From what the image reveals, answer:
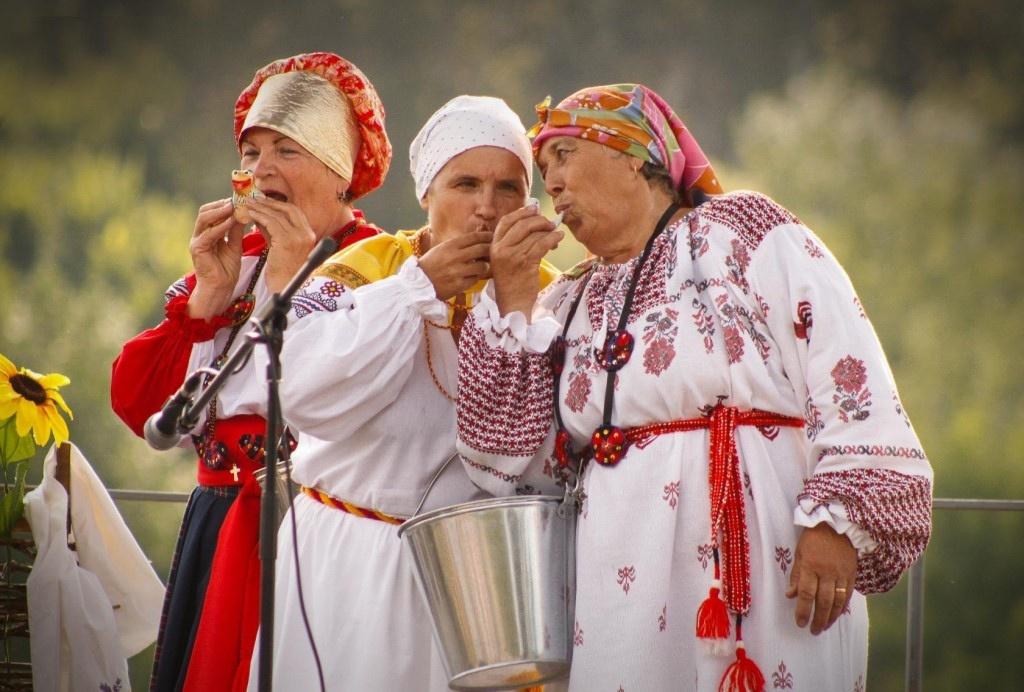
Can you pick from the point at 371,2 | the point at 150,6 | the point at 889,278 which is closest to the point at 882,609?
the point at 889,278

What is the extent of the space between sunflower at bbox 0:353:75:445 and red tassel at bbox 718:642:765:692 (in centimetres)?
229

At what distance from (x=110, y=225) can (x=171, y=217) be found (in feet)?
1.21

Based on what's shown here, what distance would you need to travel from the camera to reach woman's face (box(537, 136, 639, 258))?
9.29 ft

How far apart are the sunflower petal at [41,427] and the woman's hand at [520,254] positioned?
1.74 m

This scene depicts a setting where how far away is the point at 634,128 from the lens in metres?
2.84

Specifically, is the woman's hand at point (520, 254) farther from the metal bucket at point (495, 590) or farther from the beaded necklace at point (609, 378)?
the metal bucket at point (495, 590)

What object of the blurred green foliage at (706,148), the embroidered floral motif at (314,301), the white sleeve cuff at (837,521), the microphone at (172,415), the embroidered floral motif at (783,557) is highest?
the blurred green foliage at (706,148)

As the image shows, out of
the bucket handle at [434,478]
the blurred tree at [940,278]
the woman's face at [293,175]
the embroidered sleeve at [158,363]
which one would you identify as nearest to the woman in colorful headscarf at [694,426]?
the bucket handle at [434,478]

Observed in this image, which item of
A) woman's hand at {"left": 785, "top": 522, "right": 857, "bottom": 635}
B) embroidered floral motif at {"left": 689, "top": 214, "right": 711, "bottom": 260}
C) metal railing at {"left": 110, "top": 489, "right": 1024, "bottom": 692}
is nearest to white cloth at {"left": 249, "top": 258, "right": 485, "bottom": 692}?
embroidered floral motif at {"left": 689, "top": 214, "right": 711, "bottom": 260}

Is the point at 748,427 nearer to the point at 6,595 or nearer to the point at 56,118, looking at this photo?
the point at 6,595

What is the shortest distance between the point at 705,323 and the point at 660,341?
0.10m

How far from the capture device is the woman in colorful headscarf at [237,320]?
3.15m

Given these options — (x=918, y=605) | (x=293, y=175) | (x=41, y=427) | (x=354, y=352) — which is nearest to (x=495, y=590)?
(x=354, y=352)

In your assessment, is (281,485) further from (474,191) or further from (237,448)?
(474,191)
